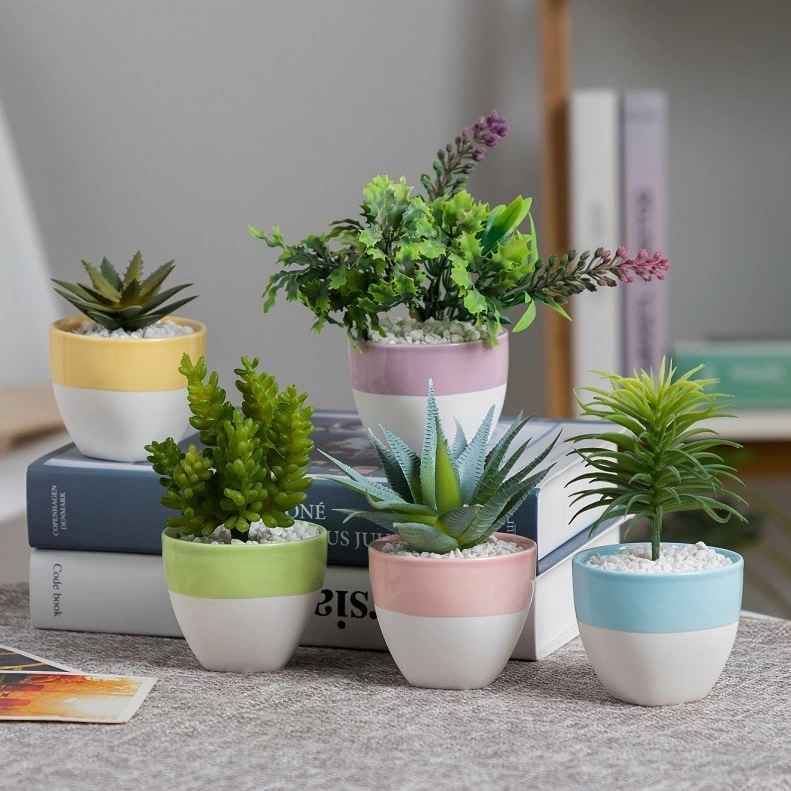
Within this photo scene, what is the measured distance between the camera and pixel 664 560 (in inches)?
25.8

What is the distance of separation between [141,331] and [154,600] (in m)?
0.19

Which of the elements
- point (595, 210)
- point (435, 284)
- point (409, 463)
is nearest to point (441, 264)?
point (435, 284)

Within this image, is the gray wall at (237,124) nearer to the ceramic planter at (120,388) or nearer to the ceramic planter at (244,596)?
the ceramic planter at (120,388)

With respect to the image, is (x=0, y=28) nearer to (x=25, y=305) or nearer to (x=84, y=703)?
(x=25, y=305)

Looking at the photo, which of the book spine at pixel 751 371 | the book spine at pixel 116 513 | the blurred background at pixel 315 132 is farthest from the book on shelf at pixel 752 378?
the book spine at pixel 116 513

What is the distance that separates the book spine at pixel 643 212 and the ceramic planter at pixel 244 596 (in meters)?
0.81

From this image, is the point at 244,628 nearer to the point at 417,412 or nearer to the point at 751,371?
the point at 417,412

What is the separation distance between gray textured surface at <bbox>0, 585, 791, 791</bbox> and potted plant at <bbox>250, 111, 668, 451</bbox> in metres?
0.17

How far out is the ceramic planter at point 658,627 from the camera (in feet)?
2.06

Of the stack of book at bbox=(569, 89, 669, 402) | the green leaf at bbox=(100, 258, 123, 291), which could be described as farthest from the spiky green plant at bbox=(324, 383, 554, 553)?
the stack of book at bbox=(569, 89, 669, 402)

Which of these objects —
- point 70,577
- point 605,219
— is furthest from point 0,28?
point 70,577

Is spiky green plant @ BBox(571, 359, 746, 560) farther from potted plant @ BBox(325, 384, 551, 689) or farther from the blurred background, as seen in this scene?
A: the blurred background

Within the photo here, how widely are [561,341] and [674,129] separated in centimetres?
37

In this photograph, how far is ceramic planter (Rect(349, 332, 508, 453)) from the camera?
739 millimetres
